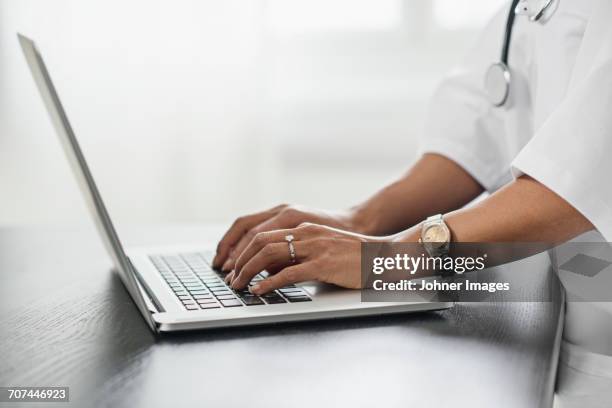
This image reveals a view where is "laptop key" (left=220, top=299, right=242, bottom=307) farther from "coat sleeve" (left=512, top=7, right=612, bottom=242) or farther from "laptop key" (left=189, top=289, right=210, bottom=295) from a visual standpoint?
"coat sleeve" (left=512, top=7, right=612, bottom=242)

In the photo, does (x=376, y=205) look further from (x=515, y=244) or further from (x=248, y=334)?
(x=248, y=334)

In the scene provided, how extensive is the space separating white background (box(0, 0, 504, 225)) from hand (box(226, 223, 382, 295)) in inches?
70.0

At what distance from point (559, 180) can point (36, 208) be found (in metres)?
2.17

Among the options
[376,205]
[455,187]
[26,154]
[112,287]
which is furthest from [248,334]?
[26,154]

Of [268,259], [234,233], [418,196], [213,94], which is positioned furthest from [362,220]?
[213,94]

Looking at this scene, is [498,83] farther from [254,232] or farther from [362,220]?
[254,232]

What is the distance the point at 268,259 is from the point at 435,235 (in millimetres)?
184

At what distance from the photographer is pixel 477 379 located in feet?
1.76

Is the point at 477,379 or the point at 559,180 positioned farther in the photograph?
the point at 559,180

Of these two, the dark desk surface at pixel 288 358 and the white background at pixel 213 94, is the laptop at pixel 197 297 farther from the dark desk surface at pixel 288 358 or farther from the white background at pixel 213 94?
the white background at pixel 213 94

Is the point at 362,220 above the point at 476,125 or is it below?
below

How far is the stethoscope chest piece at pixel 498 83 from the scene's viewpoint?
1.08 m

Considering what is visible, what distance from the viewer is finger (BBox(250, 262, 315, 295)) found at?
2.43 ft

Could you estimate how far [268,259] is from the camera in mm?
779
